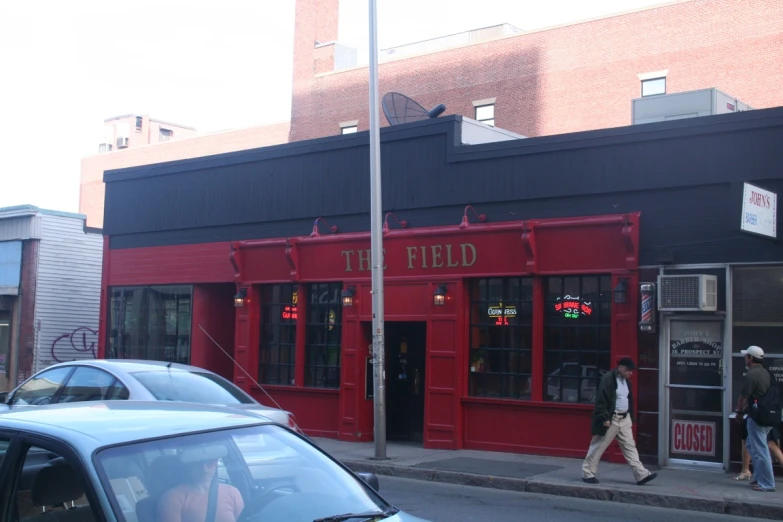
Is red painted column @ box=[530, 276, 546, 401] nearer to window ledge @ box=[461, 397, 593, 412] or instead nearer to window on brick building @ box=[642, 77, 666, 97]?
window ledge @ box=[461, 397, 593, 412]

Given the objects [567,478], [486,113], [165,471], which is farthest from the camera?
[486,113]

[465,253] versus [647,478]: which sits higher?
[465,253]

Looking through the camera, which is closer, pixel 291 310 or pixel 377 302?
pixel 377 302

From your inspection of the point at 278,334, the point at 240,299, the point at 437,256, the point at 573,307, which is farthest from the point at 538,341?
the point at 240,299

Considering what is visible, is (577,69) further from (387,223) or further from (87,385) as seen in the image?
(87,385)

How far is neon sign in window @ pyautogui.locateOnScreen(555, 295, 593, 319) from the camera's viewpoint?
14.6 meters

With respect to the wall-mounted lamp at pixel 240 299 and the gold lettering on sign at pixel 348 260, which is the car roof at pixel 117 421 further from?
the wall-mounted lamp at pixel 240 299

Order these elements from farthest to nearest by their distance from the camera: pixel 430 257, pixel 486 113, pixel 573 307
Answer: pixel 486 113, pixel 430 257, pixel 573 307

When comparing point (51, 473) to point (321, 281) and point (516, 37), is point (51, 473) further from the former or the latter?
point (516, 37)

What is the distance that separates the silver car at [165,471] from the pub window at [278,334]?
45.7 ft

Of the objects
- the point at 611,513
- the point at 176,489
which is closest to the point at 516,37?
the point at 611,513

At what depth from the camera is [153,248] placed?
21.5 m

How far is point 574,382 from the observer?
14.6 meters

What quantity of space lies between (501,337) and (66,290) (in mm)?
17131
